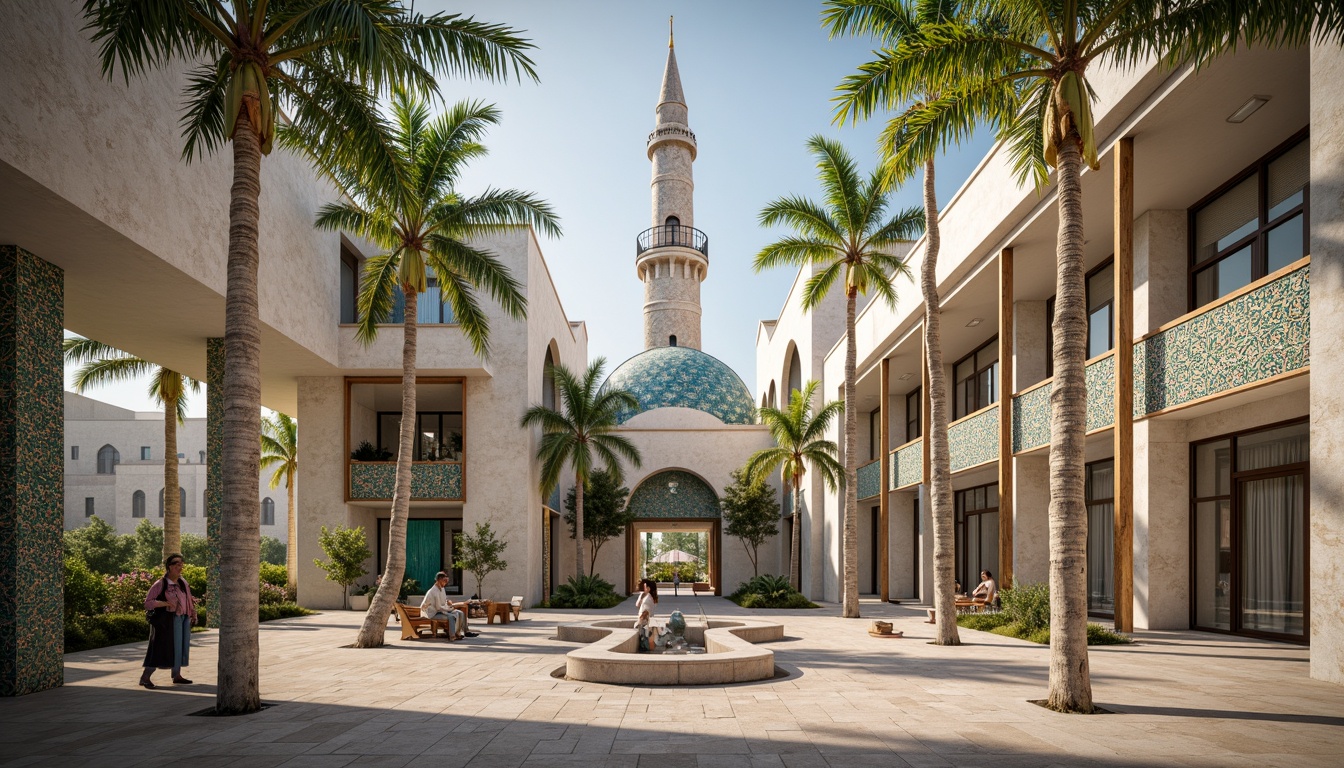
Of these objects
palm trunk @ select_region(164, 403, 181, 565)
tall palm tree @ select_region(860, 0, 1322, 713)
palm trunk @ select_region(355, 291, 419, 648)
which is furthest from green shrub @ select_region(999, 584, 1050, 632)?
palm trunk @ select_region(164, 403, 181, 565)

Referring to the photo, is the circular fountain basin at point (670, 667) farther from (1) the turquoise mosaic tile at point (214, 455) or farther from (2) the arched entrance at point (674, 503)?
(2) the arched entrance at point (674, 503)

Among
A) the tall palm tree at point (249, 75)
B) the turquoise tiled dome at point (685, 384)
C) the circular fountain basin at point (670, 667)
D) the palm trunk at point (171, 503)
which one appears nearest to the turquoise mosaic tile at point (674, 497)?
the turquoise tiled dome at point (685, 384)

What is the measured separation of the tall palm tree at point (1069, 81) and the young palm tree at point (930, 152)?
1.30 feet

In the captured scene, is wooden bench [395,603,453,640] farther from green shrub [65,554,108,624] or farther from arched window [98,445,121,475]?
arched window [98,445,121,475]

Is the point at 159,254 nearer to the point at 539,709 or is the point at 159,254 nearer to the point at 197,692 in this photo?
the point at 197,692

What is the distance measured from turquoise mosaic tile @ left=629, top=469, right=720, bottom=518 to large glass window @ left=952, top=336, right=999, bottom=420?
14.1 meters

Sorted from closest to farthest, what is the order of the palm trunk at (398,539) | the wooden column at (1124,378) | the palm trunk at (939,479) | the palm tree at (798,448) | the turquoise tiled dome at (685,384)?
the wooden column at (1124,378), the palm trunk at (939,479), the palm trunk at (398,539), the palm tree at (798,448), the turquoise tiled dome at (685,384)

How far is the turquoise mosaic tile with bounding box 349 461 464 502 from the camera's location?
2616 centimetres

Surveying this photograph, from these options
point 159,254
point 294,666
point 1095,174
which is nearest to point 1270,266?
point 1095,174

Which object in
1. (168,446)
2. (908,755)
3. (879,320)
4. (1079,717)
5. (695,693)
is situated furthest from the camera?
(879,320)

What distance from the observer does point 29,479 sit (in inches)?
437

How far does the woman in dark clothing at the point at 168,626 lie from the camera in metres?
10.9

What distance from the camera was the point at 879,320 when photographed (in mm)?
26328

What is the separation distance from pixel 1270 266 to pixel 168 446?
24577 millimetres
